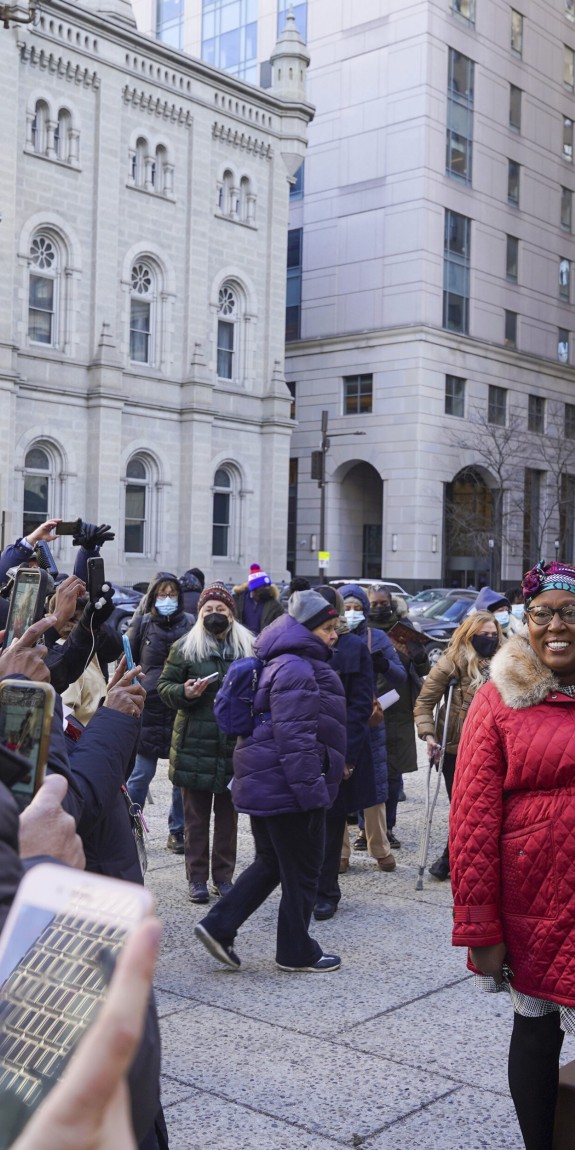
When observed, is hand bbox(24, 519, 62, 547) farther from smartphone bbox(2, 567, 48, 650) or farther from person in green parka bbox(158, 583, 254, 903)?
person in green parka bbox(158, 583, 254, 903)

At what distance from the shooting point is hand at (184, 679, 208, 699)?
753 cm

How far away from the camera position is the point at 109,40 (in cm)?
3603

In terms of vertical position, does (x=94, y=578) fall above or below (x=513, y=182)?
below

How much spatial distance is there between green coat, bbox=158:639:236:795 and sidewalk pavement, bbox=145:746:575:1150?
0.80 m

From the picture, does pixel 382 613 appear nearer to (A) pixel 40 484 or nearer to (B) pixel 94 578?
(B) pixel 94 578

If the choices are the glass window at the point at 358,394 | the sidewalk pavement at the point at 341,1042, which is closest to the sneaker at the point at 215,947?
the sidewalk pavement at the point at 341,1042

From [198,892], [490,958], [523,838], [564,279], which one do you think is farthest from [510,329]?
[490,958]

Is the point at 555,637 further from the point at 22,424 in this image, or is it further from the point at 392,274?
the point at 392,274

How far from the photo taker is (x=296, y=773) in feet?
19.8

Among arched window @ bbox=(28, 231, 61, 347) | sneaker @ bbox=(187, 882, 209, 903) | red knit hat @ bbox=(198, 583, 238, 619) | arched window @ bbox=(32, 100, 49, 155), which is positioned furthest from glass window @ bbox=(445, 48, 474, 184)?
sneaker @ bbox=(187, 882, 209, 903)

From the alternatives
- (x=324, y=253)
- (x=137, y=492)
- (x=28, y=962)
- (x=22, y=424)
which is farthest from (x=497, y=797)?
(x=324, y=253)

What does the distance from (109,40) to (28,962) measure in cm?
3918

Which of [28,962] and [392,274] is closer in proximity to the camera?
[28,962]

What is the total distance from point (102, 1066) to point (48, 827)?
0.90 m
